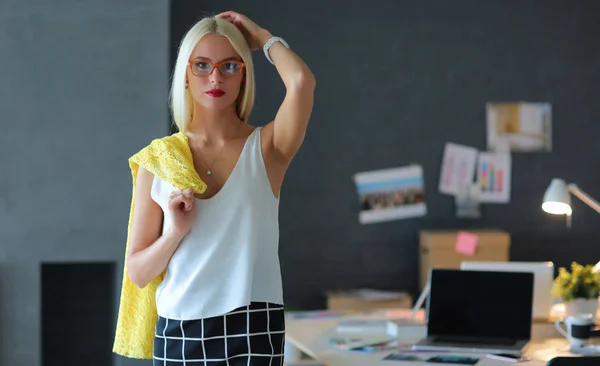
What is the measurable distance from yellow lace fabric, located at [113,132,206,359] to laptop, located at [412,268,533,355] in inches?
60.3

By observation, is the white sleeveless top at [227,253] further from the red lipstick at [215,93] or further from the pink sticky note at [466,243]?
the pink sticky note at [466,243]

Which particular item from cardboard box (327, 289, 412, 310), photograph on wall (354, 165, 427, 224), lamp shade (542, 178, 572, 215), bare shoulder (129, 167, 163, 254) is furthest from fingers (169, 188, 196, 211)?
photograph on wall (354, 165, 427, 224)

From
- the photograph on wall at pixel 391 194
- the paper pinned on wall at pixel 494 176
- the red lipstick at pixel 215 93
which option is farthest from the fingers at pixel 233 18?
the paper pinned on wall at pixel 494 176

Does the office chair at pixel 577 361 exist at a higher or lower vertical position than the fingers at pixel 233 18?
lower

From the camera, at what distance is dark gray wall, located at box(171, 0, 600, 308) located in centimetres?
564

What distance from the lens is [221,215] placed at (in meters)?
1.80

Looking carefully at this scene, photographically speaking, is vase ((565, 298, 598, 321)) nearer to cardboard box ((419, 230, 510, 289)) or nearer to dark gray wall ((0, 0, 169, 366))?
cardboard box ((419, 230, 510, 289))

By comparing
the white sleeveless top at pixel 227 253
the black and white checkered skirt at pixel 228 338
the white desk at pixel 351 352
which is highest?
the white sleeveless top at pixel 227 253

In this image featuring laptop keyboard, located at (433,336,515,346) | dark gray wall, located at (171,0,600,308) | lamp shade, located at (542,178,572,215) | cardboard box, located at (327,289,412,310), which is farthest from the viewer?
dark gray wall, located at (171,0,600,308)

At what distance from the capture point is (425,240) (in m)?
5.52

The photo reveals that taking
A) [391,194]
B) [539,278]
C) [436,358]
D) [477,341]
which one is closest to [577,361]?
[436,358]

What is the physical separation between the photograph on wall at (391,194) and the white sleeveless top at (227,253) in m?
3.87

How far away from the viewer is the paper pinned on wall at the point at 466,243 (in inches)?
213

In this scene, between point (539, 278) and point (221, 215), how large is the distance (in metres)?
2.23
